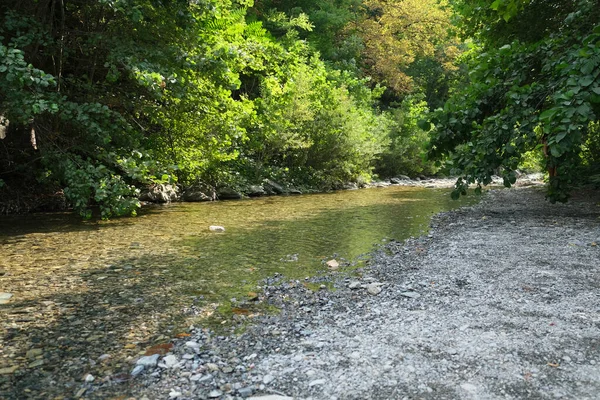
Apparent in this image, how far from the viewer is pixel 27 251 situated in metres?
6.29

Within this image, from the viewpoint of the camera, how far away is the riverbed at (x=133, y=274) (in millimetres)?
3027

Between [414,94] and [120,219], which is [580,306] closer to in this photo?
[120,219]

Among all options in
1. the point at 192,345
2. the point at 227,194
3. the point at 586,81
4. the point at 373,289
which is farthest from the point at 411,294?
the point at 227,194

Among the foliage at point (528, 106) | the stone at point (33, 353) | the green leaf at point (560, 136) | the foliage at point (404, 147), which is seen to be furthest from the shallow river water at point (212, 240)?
the foliage at point (404, 147)

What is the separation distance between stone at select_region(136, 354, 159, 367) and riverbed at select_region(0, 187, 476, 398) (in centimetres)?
11

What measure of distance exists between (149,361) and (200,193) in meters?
11.5

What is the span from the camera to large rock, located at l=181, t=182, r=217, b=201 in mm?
13852

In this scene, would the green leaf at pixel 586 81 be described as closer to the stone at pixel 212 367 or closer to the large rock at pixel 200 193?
the stone at pixel 212 367

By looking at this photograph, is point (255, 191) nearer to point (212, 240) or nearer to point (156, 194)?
point (156, 194)

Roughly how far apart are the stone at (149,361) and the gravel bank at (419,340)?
0.8 inches

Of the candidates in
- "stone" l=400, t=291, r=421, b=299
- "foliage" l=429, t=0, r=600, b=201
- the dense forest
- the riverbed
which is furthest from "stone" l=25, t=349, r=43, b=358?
"foliage" l=429, t=0, r=600, b=201

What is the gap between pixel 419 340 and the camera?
3.04 m

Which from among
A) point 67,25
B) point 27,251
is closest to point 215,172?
point 67,25

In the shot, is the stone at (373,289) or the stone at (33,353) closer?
the stone at (33,353)
